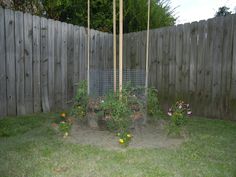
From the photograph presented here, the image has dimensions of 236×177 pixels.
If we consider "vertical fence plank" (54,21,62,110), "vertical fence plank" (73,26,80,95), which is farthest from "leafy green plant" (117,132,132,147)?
"vertical fence plank" (73,26,80,95)

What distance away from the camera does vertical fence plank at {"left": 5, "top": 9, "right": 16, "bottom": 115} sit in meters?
3.87

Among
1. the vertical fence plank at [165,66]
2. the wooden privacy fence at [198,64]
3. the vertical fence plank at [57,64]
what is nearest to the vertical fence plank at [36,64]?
the vertical fence plank at [57,64]

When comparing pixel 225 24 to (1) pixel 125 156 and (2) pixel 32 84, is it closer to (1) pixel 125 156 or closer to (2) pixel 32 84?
(1) pixel 125 156

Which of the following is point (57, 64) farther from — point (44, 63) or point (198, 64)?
point (198, 64)

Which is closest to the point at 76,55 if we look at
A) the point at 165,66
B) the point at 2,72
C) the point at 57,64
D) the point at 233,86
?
the point at 57,64

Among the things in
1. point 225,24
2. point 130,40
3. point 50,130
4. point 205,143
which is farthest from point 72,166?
point 130,40

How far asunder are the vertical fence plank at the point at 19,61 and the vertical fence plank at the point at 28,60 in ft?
0.18

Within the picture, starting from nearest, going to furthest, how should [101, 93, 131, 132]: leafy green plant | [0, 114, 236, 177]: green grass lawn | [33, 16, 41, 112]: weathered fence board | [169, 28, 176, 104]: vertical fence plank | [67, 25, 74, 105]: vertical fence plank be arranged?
[0, 114, 236, 177]: green grass lawn → [101, 93, 131, 132]: leafy green plant → [33, 16, 41, 112]: weathered fence board → [169, 28, 176, 104]: vertical fence plank → [67, 25, 74, 105]: vertical fence plank

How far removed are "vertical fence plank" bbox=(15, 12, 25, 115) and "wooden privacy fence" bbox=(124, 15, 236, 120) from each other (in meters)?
2.32

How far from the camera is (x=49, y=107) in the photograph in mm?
4543

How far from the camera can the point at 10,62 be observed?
3914mm

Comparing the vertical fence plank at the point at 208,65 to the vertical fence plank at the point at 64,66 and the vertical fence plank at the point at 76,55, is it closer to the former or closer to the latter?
the vertical fence plank at the point at 76,55

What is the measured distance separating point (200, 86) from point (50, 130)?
2558mm

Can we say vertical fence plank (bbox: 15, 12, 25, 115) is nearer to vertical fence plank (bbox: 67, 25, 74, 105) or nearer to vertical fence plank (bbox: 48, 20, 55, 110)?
vertical fence plank (bbox: 48, 20, 55, 110)
